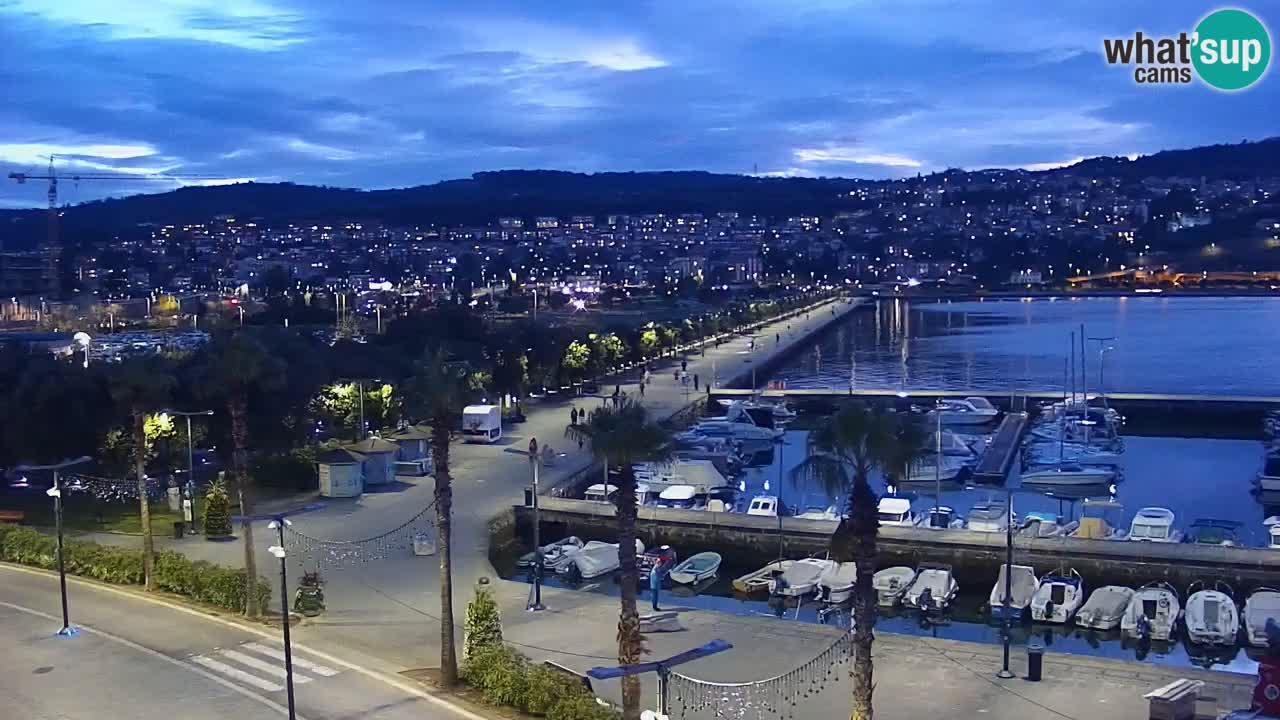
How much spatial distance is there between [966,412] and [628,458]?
30.6 meters

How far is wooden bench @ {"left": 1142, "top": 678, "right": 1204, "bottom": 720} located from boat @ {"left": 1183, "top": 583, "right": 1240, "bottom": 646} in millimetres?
6305

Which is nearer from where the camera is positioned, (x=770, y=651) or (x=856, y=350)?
(x=770, y=651)

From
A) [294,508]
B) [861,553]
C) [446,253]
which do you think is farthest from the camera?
[446,253]

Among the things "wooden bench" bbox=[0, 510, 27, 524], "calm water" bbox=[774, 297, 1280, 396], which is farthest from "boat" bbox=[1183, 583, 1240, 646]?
"calm water" bbox=[774, 297, 1280, 396]

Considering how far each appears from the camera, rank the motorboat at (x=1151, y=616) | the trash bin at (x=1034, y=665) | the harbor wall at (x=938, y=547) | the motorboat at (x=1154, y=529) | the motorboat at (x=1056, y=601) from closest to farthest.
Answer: the trash bin at (x=1034, y=665) → the motorboat at (x=1151, y=616) → the motorboat at (x=1056, y=601) → the harbor wall at (x=938, y=547) → the motorboat at (x=1154, y=529)

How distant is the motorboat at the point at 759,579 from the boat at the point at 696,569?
568mm

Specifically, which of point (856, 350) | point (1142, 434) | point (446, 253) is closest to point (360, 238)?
point (446, 253)

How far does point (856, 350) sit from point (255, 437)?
52.3 m

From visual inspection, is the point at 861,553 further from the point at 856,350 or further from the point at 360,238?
the point at 360,238

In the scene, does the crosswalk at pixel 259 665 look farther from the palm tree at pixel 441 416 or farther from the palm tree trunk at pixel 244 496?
the palm tree at pixel 441 416

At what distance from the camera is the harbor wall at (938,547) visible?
19.3 meters

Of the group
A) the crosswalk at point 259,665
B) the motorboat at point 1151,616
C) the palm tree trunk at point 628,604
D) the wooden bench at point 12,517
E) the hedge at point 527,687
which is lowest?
the motorboat at point 1151,616

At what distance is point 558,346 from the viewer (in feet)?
145

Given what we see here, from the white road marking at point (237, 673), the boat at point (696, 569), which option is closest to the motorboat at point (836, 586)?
the boat at point (696, 569)
